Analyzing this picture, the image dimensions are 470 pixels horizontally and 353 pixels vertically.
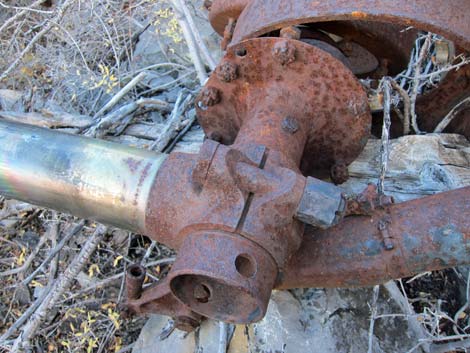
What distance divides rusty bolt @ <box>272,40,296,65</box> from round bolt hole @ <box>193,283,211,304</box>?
84cm

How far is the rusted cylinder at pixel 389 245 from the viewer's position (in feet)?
4.82

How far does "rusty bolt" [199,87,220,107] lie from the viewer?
1896 mm

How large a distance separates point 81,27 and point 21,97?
0.72 m

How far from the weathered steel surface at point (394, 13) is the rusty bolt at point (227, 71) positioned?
230 mm

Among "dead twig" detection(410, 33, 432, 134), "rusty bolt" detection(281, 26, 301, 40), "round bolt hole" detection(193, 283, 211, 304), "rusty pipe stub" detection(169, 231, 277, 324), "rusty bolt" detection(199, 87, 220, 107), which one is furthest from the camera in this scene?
"dead twig" detection(410, 33, 432, 134)

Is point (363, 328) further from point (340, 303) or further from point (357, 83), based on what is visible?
point (357, 83)

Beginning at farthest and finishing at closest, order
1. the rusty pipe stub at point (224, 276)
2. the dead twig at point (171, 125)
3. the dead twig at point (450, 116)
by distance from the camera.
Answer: the dead twig at point (171, 125), the dead twig at point (450, 116), the rusty pipe stub at point (224, 276)

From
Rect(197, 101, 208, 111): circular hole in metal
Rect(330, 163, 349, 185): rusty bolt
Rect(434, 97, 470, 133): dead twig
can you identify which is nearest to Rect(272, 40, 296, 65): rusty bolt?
Rect(197, 101, 208, 111): circular hole in metal

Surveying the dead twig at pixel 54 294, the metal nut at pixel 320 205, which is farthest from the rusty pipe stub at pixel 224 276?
the dead twig at pixel 54 294

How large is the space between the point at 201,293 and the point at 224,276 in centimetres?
20

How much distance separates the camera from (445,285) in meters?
2.04

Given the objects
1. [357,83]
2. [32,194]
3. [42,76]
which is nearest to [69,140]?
[32,194]

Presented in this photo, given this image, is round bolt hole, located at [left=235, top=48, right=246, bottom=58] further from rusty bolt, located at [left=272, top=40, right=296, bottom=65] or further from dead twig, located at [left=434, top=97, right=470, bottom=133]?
dead twig, located at [left=434, top=97, right=470, bottom=133]

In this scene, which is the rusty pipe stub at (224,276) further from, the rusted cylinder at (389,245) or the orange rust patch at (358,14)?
the orange rust patch at (358,14)
